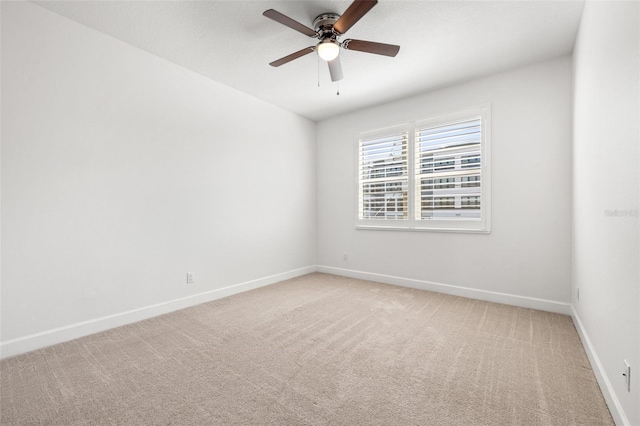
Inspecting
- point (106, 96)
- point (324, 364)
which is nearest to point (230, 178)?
point (106, 96)

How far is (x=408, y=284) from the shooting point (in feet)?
13.5

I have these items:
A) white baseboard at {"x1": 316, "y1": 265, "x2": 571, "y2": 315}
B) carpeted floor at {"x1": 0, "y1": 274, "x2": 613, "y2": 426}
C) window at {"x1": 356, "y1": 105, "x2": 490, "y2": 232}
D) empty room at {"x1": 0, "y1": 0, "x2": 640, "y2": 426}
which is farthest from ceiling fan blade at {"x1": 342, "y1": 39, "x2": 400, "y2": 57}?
white baseboard at {"x1": 316, "y1": 265, "x2": 571, "y2": 315}

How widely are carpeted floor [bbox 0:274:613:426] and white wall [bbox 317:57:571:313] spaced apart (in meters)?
0.50

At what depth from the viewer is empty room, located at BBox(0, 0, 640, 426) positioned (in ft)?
5.41

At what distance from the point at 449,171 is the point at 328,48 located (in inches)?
89.2

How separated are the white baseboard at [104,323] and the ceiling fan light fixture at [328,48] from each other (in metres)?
2.94

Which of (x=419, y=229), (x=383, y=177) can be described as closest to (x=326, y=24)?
(x=383, y=177)

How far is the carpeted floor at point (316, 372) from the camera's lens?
156 centimetres

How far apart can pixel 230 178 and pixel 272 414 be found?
9.50 feet

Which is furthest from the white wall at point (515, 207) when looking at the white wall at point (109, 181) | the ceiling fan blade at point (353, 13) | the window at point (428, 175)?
the white wall at point (109, 181)

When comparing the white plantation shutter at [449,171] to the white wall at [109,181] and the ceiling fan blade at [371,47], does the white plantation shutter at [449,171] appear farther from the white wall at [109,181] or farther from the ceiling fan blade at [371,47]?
the white wall at [109,181]

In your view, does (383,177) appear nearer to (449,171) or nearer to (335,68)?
(449,171)

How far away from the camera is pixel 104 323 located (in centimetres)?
267

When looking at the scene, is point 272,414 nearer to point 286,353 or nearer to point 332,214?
point 286,353
